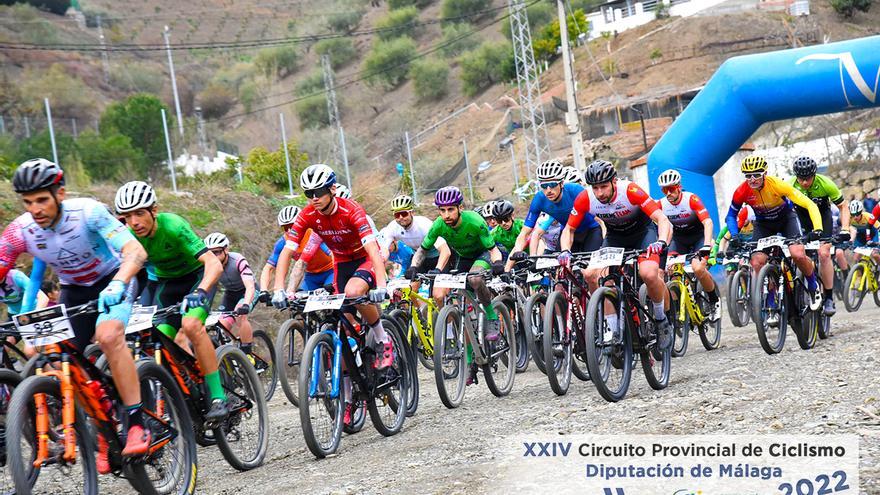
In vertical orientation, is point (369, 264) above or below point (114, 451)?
above

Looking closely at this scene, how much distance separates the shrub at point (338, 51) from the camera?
96312mm

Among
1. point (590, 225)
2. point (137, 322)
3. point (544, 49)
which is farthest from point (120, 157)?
point (544, 49)

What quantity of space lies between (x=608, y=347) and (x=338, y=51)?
90.3 metres

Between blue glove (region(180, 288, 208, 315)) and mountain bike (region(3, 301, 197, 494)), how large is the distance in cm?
53

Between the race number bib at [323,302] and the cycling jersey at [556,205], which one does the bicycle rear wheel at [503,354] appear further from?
the race number bib at [323,302]

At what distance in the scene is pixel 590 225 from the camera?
11.7m

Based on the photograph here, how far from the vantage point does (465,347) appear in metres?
10.3

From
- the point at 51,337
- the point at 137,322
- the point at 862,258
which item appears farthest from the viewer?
the point at 862,258

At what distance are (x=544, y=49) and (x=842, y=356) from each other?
67.3m

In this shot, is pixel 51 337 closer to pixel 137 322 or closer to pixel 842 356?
pixel 137 322

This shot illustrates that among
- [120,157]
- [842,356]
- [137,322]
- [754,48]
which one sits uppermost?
[754,48]

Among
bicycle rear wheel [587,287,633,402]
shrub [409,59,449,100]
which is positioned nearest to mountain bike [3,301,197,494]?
bicycle rear wheel [587,287,633,402]

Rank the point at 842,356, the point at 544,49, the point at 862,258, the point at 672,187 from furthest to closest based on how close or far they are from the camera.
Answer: the point at 544,49
the point at 862,258
the point at 672,187
the point at 842,356

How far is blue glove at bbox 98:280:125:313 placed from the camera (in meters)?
5.95
